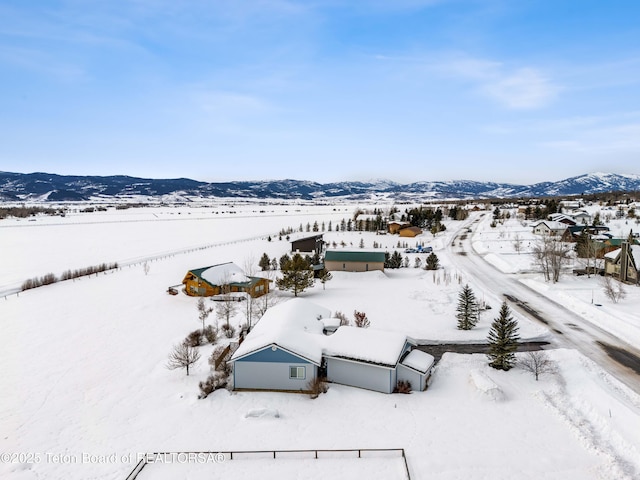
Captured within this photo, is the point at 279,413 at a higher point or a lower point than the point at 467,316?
lower

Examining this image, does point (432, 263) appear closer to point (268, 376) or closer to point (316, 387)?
point (316, 387)

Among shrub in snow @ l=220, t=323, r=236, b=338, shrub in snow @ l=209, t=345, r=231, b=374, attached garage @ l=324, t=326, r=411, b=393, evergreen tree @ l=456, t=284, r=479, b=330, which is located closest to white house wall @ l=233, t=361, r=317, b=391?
attached garage @ l=324, t=326, r=411, b=393

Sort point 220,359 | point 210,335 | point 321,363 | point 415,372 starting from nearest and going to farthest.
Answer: point 415,372, point 321,363, point 220,359, point 210,335

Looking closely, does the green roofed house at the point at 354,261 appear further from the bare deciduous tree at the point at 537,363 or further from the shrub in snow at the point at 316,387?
the shrub in snow at the point at 316,387

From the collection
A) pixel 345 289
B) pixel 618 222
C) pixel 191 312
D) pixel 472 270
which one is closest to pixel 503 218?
pixel 618 222

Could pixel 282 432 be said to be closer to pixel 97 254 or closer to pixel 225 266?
pixel 225 266

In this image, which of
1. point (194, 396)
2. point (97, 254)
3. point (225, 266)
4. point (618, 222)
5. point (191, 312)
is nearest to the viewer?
point (194, 396)

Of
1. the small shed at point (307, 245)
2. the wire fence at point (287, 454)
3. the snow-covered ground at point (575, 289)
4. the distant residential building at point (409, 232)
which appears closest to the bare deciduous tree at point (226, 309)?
the wire fence at point (287, 454)

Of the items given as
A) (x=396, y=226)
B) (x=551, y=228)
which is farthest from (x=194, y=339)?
(x=551, y=228)

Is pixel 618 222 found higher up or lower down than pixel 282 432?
higher up
